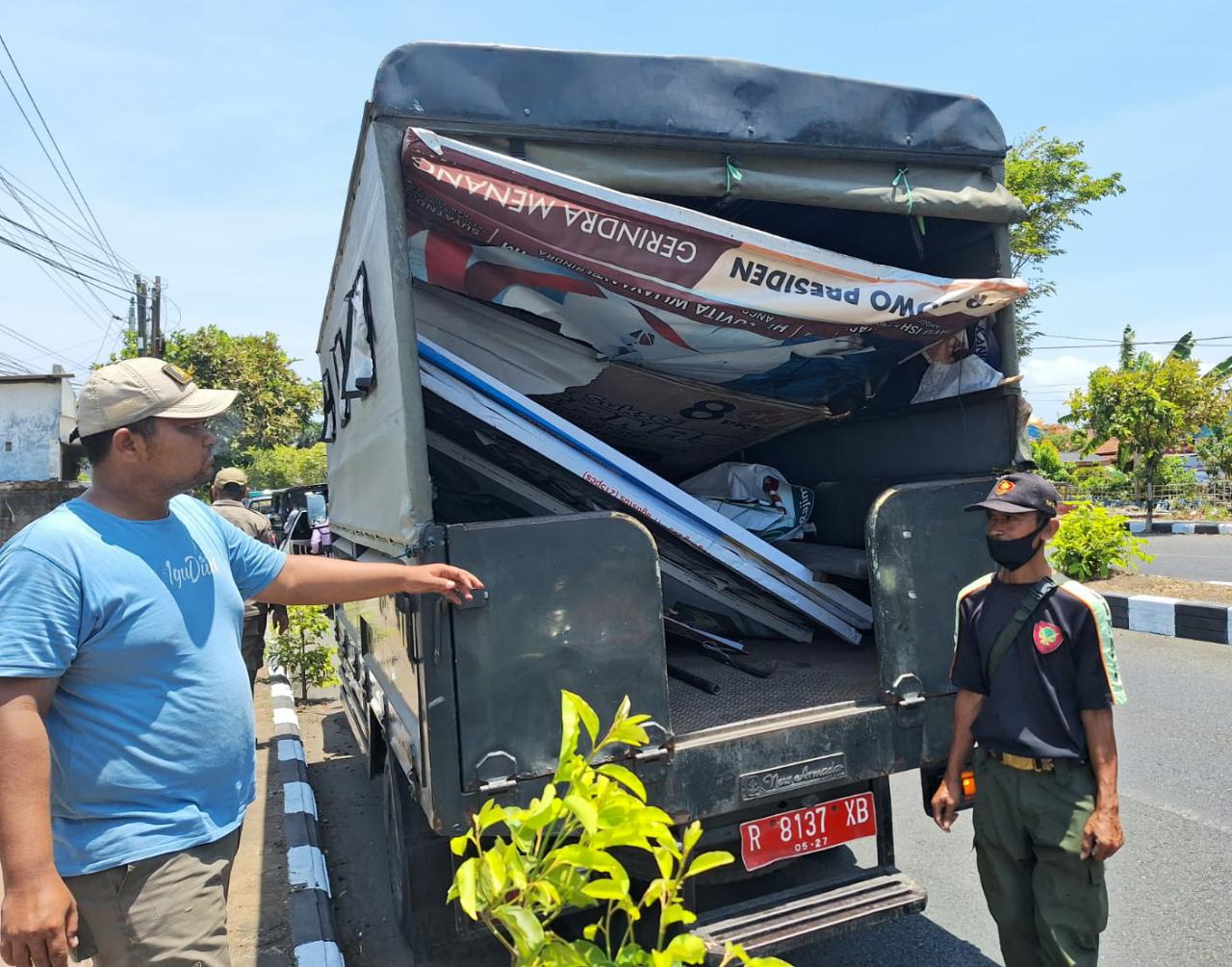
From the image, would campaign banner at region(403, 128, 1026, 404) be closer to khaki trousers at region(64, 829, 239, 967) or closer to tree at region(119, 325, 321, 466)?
khaki trousers at region(64, 829, 239, 967)

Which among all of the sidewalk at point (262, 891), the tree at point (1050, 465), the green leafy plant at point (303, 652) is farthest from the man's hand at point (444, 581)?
the tree at point (1050, 465)

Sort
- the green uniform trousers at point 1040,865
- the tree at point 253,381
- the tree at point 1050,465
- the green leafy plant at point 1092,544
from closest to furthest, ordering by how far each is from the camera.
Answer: the green uniform trousers at point 1040,865
the green leafy plant at point 1092,544
the tree at point 1050,465
the tree at point 253,381

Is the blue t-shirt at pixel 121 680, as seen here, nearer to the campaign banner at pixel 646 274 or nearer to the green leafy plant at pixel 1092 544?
the campaign banner at pixel 646 274

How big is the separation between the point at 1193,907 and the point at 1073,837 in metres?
1.42

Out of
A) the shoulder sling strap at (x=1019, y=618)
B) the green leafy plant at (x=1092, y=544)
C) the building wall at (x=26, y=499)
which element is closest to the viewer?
the shoulder sling strap at (x=1019, y=618)

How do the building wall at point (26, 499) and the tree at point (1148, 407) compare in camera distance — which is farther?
the tree at point (1148, 407)

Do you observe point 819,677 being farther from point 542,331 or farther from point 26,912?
point 26,912

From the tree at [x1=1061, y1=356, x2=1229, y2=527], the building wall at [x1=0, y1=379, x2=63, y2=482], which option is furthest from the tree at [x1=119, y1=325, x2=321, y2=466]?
the tree at [x1=1061, y1=356, x2=1229, y2=527]

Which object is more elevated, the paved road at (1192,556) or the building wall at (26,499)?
the building wall at (26,499)

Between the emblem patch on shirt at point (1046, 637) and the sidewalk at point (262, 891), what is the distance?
274cm

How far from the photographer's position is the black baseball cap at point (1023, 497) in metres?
2.30

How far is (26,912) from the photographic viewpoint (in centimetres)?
158

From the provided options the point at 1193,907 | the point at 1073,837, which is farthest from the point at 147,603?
the point at 1193,907

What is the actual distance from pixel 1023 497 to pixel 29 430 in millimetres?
15347
